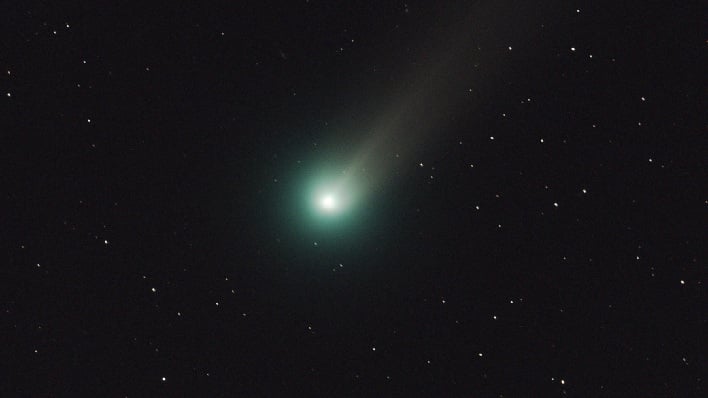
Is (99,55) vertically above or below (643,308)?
above

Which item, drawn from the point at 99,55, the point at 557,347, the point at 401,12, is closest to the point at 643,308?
the point at 557,347

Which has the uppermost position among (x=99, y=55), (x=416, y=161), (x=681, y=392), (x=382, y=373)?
(x=99, y=55)

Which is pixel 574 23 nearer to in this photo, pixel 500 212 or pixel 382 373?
pixel 500 212

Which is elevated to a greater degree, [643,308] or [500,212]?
[500,212]

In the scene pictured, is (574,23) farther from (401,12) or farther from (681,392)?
(681,392)

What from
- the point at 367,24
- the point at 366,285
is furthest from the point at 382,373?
the point at 367,24
